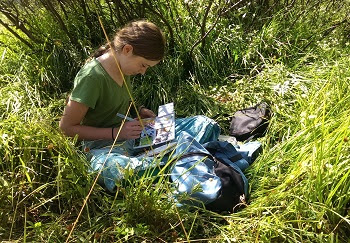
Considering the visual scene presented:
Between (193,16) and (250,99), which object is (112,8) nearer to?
(193,16)

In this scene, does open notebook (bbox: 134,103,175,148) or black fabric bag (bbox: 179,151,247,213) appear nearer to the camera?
black fabric bag (bbox: 179,151,247,213)

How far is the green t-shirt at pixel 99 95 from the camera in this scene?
204cm

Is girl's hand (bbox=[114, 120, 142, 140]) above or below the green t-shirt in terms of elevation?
below

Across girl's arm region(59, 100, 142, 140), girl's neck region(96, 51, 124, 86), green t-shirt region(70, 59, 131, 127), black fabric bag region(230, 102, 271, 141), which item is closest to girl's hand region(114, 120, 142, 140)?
girl's arm region(59, 100, 142, 140)

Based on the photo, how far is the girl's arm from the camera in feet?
6.70

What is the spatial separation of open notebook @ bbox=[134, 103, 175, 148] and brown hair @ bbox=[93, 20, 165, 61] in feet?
1.40

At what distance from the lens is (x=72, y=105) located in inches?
80.0

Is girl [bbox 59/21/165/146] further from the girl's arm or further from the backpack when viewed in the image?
the backpack

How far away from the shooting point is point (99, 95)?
2.13 m

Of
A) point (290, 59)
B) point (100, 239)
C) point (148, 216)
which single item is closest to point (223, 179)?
point (148, 216)

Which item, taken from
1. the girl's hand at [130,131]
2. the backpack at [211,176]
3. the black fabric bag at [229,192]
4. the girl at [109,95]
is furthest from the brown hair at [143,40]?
the black fabric bag at [229,192]

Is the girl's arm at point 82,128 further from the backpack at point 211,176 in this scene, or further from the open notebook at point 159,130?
the backpack at point 211,176

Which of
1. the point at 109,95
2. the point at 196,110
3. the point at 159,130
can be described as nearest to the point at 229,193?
the point at 159,130

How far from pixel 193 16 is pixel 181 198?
84.9 inches
